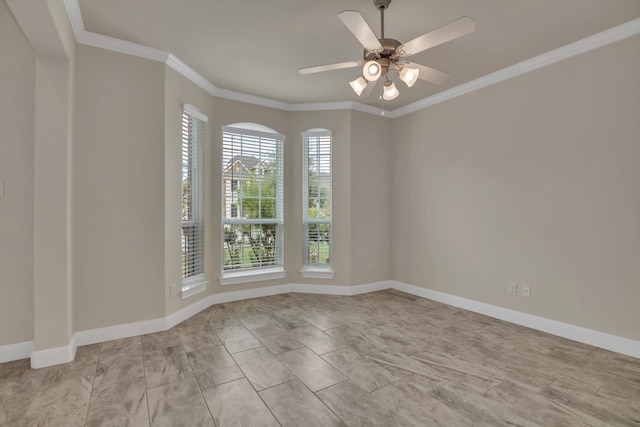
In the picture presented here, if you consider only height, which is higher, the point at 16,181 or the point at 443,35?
the point at 443,35

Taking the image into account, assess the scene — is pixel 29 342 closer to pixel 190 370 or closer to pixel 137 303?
pixel 137 303

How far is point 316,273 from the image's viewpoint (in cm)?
465

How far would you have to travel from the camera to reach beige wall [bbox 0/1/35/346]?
8.36 feet

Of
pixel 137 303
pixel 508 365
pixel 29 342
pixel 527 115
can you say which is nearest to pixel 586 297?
pixel 508 365

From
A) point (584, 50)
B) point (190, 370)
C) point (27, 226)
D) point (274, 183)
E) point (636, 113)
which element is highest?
point (584, 50)

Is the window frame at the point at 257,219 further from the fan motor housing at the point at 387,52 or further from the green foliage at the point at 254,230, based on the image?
the fan motor housing at the point at 387,52

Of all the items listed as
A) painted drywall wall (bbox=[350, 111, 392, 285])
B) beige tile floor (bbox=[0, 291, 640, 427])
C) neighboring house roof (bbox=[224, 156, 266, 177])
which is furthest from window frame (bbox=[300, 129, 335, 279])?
beige tile floor (bbox=[0, 291, 640, 427])

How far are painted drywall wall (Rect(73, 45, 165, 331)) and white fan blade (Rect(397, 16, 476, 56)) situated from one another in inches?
96.7

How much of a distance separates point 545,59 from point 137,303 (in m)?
4.72

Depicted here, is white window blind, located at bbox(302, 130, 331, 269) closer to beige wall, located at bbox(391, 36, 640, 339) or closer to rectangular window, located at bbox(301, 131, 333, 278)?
rectangular window, located at bbox(301, 131, 333, 278)

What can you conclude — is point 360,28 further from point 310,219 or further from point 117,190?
point 310,219

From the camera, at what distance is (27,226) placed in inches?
102

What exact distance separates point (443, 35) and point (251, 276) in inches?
140

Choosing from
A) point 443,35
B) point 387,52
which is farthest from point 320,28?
point 443,35
